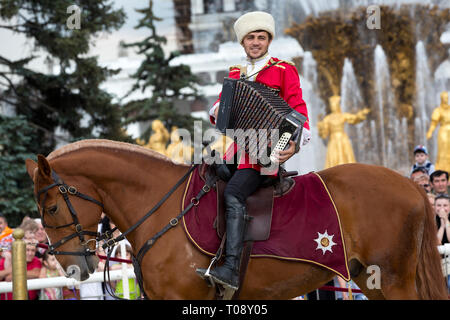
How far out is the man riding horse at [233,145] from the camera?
170 inches

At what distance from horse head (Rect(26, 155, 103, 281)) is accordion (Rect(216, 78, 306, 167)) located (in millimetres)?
1160

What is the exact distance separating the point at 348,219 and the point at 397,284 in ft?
1.93

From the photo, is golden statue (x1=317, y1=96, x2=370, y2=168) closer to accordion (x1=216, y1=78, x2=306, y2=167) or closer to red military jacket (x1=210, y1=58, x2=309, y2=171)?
red military jacket (x1=210, y1=58, x2=309, y2=171)

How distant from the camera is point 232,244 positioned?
431 cm

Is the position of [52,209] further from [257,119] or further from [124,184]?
[257,119]

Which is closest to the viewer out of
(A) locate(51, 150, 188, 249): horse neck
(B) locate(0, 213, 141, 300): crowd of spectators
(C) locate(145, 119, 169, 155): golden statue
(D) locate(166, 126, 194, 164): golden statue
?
(A) locate(51, 150, 188, 249): horse neck

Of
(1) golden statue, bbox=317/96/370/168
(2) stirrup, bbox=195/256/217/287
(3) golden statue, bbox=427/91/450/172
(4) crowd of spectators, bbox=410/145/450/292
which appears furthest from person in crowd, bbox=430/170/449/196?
(1) golden statue, bbox=317/96/370/168

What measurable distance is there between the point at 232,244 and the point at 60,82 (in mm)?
13978

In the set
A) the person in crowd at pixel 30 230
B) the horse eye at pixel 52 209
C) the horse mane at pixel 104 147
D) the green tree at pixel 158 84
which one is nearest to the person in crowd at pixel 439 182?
the person in crowd at pixel 30 230

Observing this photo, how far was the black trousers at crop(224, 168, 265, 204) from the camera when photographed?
444 cm

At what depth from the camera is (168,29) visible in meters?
39.8

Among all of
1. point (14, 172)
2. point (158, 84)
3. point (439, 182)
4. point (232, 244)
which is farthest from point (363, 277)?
point (158, 84)
